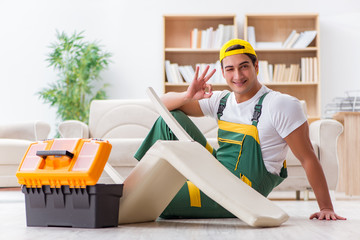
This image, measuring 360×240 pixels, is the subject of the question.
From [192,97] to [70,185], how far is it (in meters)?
0.63

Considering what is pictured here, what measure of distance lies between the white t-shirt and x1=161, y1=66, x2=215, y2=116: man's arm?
0.12m

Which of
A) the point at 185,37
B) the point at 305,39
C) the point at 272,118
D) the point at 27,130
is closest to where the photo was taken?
the point at 272,118

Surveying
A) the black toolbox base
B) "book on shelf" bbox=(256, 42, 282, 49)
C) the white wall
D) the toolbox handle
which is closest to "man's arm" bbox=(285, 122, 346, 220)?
the black toolbox base

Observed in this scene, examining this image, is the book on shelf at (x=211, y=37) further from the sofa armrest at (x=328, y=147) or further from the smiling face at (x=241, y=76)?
the smiling face at (x=241, y=76)

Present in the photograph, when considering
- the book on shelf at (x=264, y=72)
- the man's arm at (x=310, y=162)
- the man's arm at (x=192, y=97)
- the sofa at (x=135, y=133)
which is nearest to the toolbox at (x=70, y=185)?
the man's arm at (x=192, y=97)

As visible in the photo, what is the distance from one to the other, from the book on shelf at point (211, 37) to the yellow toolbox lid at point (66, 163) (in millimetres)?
3942

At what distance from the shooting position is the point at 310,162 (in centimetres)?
183

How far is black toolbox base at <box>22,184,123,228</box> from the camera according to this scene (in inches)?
62.0

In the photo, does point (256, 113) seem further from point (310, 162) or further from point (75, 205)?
point (75, 205)

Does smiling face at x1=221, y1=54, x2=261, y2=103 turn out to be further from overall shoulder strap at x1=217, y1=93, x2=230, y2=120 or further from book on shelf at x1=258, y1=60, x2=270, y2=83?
book on shelf at x1=258, y1=60, x2=270, y2=83

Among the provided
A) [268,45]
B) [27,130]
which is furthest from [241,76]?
[268,45]

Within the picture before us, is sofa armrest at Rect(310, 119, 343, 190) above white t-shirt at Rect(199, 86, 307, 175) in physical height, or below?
below

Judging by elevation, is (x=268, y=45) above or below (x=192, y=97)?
above

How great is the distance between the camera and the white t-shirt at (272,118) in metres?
1.81
